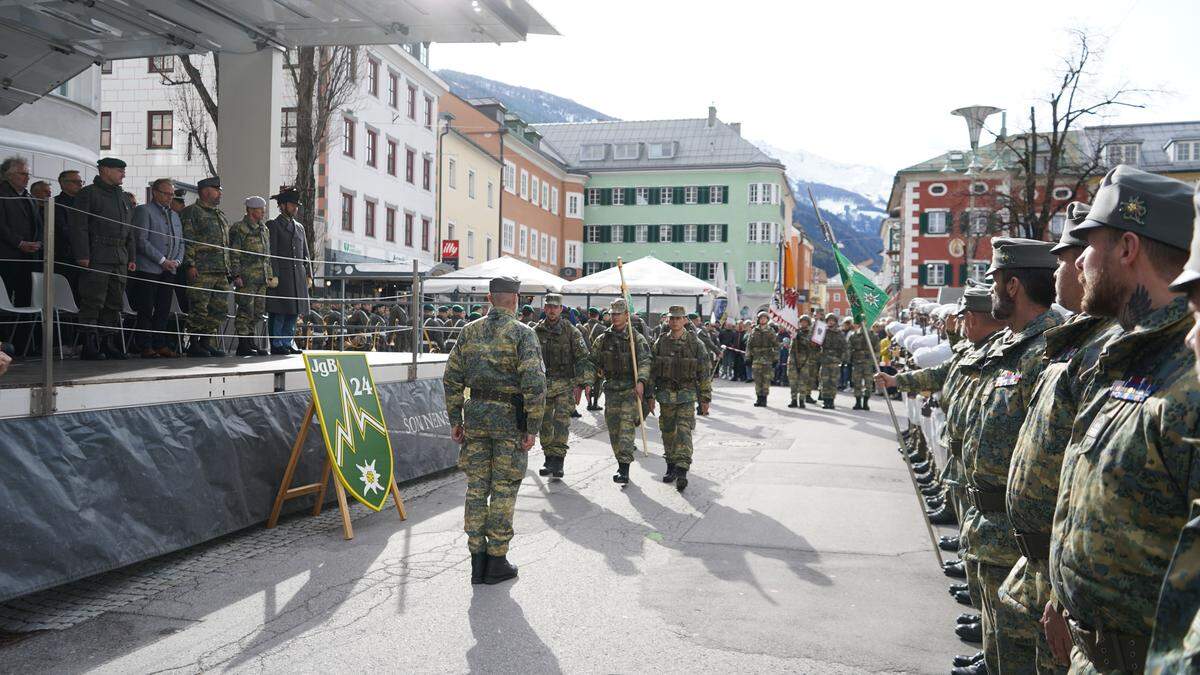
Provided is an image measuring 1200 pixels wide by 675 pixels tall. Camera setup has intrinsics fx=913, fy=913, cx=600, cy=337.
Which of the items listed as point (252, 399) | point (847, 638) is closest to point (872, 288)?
point (847, 638)

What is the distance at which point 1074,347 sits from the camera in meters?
3.24

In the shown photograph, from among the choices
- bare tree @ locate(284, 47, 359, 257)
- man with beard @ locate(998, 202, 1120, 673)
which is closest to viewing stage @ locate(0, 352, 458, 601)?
man with beard @ locate(998, 202, 1120, 673)

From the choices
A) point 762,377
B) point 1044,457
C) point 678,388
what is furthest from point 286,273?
point 762,377

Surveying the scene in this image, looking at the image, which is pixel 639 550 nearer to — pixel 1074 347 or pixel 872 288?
pixel 872 288

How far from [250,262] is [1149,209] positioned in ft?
32.5

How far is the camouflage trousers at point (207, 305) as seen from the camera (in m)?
10.2

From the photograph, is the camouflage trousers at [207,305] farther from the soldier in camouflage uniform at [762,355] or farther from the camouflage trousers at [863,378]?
the camouflage trousers at [863,378]

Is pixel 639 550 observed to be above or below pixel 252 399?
below

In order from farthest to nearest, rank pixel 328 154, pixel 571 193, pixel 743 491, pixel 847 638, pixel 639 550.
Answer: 1. pixel 571 193
2. pixel 328 154
3. pixel 743 491
4. pixel 639 550
5. pixel 847 638

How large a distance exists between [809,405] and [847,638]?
17.3 meters

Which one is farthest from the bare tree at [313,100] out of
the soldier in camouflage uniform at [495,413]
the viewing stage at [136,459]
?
the soldier in camouflage uniform at [495,413]

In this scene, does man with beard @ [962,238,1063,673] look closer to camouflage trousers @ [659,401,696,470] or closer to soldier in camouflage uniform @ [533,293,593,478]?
camouflage trousers @ [659,401,696,470]

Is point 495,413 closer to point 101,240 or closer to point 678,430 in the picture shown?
point 678,430

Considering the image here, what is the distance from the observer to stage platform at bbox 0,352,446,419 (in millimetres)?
5871
